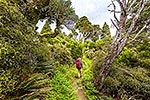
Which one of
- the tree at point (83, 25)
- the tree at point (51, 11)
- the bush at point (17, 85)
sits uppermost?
the tree at point (83, 25)

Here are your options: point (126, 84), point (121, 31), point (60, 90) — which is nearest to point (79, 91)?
point (60, 90)

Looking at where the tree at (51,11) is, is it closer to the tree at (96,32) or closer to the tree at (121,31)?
the tree at (121,31)

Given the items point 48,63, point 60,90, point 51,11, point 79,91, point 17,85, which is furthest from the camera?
point 51,11

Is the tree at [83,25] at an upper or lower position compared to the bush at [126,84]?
upper

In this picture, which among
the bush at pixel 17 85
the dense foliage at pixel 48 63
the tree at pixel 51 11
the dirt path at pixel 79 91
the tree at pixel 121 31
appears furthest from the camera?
the tree at pixel 51 11

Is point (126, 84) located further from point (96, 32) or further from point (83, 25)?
point (96, 32)

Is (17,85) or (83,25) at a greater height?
(83,25)

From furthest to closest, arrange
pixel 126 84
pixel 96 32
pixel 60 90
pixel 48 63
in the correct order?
1. pixel 96 32
2. pixel 126 84
3. pixel 48 63
4. pixel 60 90

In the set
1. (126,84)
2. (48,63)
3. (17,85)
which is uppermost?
(48,63)

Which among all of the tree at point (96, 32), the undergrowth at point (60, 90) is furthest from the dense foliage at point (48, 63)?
the tree at point (96, 32)

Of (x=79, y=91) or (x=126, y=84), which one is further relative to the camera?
(x=126, y=84)

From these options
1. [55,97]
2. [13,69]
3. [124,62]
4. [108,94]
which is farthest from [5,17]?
[124,62]

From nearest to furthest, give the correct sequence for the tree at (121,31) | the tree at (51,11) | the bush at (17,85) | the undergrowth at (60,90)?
the bush at (17,85)
the undergrowth at (60,90)
the tree at (121,31)
the tree at (51,11)

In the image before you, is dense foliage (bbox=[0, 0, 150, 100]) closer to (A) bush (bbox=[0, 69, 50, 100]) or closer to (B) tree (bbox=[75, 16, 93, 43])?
(A) bush (bbox=[0, 69, 50, 100])
